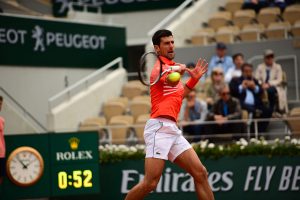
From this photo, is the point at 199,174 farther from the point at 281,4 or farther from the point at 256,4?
the point at 256,4

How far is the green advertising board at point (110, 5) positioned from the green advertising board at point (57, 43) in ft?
7.00

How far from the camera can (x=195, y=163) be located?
948cm

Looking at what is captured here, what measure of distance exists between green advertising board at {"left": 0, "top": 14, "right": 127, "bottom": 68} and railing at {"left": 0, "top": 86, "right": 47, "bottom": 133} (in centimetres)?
74

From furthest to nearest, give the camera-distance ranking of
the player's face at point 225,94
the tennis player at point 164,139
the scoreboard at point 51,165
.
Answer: the player's face at point 225,94 < the scoreboard at point 51,165 < the tennis player at point 164,139

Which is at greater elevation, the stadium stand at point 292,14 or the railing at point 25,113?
the stadium stand at point 292,14

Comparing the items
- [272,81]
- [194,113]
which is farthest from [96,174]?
[272,81]

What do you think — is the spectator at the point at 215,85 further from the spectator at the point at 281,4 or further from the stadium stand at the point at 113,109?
Result: the spectator at the point at 281,4

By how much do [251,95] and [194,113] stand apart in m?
1.04

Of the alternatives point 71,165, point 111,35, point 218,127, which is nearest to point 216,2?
point 111,35

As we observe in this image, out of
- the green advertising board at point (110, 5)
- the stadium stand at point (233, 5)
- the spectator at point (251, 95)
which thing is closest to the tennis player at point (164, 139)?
the spectator at point (251, 95)

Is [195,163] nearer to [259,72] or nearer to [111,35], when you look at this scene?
[259,72]

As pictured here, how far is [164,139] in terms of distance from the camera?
9500 millimetres

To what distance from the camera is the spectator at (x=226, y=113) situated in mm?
14930

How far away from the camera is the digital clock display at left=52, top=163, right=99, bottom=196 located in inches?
552
